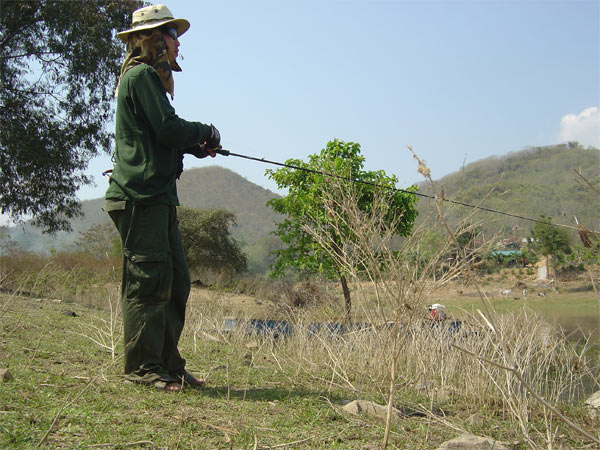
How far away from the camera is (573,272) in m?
26.9

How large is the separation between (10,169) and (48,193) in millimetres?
996

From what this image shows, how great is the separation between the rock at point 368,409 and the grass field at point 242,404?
6cm

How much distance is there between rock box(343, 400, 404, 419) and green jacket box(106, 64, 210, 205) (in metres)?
1.46

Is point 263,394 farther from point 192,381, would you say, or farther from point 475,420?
point 475,420

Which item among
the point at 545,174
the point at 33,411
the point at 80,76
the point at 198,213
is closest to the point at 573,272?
the point at 198,213

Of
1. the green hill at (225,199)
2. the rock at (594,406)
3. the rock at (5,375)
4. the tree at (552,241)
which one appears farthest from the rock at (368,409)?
the green hill at (225,199)

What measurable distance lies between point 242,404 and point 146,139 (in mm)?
1501

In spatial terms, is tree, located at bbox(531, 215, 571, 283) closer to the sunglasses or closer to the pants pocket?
the sunglasses

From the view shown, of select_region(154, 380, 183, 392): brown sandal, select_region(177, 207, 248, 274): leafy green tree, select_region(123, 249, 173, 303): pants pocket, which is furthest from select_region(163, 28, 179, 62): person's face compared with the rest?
select_region(177, 207, 248, 274): leafy green tree

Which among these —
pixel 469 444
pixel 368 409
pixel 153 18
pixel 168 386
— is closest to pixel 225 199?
pixel 153 18

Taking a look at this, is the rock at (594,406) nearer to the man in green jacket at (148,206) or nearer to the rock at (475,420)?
the rock at (475,420)

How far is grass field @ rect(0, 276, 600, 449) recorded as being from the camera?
2.12 m

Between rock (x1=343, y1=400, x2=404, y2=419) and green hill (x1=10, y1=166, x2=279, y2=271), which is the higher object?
green hill (x1=10, y1=166, x2=279, y2=271)

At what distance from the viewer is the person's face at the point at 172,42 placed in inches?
125
